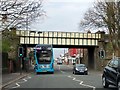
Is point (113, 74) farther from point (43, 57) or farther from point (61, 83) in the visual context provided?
point (43, 57)

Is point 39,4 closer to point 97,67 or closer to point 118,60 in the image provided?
point 118,60

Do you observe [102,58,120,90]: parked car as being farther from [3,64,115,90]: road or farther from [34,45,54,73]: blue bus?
[34,45,54,73]: blue bus

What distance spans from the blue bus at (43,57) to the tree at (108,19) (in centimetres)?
1354

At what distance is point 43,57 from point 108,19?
1467 cm

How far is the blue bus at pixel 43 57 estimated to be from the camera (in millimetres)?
46062

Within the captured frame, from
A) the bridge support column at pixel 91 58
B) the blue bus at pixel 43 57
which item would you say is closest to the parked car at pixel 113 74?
the blue bus at pixel 43 57

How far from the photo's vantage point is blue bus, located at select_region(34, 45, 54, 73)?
46.1 meters

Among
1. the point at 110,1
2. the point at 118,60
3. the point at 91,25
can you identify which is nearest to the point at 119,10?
the point at 110,1

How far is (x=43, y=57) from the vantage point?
46.5m

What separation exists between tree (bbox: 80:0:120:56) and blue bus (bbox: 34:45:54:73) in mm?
13541

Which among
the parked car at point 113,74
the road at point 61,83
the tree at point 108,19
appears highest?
the tree at point 108,19

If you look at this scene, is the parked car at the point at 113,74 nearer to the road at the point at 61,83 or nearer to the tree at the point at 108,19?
the road at the point at 61,83

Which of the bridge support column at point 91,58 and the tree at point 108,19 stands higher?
the tree at point 108,19

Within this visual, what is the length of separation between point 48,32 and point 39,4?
44.2 m
